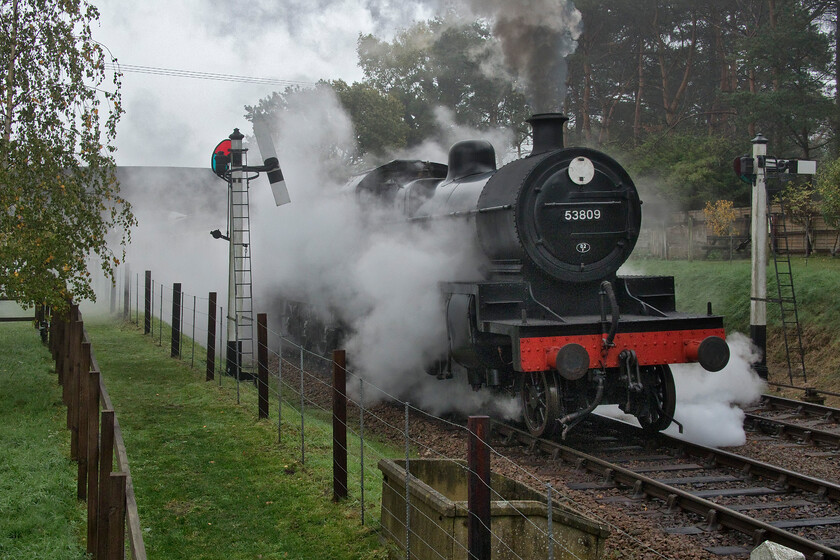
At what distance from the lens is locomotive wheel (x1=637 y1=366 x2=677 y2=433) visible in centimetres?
875

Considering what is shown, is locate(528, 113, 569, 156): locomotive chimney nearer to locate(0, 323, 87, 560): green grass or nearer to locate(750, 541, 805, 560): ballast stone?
locate(0, 323, 87, 560): green grass

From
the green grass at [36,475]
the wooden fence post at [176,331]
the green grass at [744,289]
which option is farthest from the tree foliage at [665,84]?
the green grass at [36,475]

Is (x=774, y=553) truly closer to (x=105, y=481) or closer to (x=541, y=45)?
(x=105, y=481)

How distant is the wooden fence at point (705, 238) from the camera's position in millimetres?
21938

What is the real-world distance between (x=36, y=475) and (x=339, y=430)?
104 inches

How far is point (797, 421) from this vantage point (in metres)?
10.3

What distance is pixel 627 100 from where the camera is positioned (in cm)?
3506

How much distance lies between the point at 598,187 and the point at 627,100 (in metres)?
27.6

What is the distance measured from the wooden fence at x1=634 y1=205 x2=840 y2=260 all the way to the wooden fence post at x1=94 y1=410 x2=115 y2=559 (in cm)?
1923

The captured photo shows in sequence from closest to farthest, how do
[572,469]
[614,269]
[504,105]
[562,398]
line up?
1. [572,469]
2. [562,398]
3. [614,269]
4. [504,105]

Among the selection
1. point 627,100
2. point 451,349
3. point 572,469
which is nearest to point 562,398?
point 572,469

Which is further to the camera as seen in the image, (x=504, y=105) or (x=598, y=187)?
(x=504, y=105)

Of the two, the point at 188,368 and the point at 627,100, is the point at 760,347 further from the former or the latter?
the point at 627,100

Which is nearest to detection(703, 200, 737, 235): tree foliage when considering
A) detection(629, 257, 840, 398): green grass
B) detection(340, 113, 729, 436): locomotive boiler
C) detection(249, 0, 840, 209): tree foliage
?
detection(249, 0, 840, 209): tree foliage
